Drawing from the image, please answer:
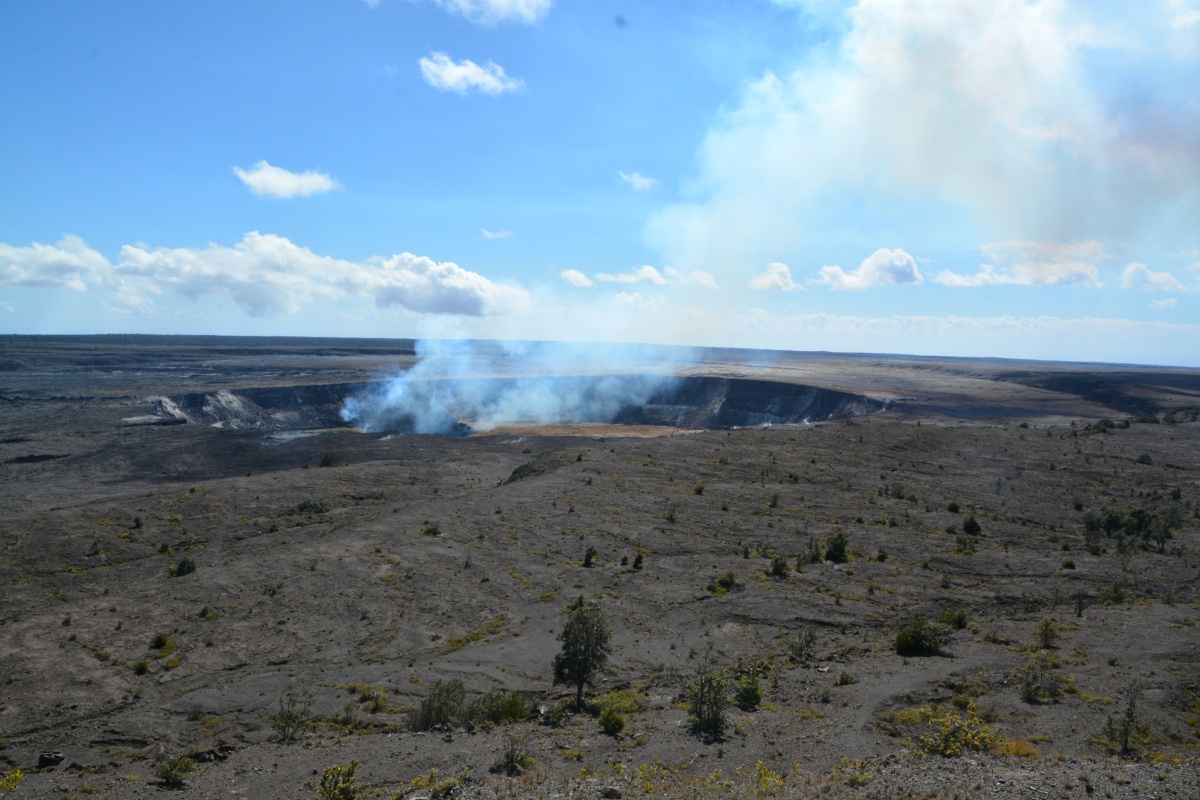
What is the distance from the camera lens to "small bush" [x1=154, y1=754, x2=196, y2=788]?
13680 mm

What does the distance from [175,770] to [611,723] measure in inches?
360

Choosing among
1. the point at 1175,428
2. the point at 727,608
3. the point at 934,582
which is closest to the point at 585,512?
the point at 727,608

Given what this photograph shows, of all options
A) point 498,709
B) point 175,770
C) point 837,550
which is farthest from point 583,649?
point 837,550

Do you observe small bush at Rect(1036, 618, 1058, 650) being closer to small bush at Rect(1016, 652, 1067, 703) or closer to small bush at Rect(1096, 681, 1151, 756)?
small bush at Rect(1016, 652, 1067, 703)

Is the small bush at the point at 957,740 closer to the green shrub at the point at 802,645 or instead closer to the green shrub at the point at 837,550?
the green shrub at the point at 802,645

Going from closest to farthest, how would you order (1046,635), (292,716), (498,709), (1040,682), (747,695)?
1. (292,716)
2. (498,709)
3. (747,695)
4. (1040,682)
5. (1046,635)

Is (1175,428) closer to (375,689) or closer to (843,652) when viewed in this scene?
(843,652)

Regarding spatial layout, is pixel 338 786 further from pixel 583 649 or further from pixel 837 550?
pixel 837 550

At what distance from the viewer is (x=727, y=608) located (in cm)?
2566

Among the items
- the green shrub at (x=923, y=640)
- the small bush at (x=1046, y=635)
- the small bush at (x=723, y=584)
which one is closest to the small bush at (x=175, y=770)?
the small bush at (x=723, y=584)

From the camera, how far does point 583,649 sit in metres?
18.9

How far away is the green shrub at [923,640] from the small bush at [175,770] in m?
19.3

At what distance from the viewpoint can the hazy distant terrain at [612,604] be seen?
14.8m

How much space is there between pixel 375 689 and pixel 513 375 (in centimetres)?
11284
